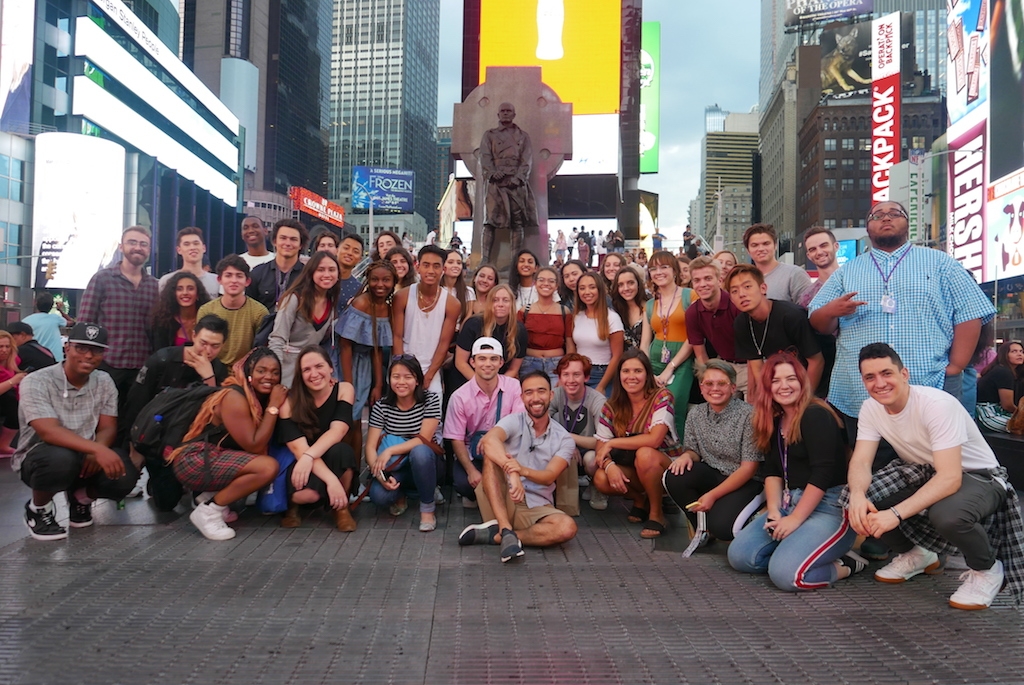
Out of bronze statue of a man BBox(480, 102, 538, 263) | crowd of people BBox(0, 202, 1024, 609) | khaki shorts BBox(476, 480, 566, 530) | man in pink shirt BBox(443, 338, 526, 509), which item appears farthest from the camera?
bronze statue of a man BBox(480, 102, 538, 263)

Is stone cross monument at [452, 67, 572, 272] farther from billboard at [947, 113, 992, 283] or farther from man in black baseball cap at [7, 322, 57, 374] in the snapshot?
billboard at [947, 113, 992, 283]

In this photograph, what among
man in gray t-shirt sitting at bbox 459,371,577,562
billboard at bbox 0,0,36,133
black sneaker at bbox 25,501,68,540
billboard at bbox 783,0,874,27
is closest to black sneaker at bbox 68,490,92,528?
black sneaker at bbox 25,501,68,540

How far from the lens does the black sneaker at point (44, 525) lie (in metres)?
5.13

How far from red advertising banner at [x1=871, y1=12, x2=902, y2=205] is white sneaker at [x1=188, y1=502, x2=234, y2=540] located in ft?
192

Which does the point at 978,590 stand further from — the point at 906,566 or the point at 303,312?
the point at 303,312

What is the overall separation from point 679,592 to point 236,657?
222cm

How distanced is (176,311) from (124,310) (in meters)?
0.37

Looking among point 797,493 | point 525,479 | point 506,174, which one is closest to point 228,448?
point 525,479

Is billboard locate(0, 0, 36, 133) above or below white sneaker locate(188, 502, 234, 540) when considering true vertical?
above

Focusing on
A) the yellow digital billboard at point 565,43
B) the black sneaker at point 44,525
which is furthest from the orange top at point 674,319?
the yellow digital billboard at point 565,43

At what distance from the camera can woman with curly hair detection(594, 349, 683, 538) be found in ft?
18.2

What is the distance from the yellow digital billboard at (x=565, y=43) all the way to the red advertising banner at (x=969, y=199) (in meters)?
18.6

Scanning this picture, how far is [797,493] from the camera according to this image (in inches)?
184

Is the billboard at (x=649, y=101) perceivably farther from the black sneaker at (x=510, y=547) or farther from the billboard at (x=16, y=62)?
the black sneaker at (x=510, y=547)
